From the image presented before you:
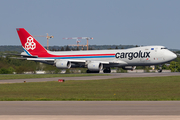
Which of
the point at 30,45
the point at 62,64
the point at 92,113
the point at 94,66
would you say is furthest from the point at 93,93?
the point at 30,45

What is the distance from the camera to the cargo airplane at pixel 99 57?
59.4 m

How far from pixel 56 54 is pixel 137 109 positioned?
169 ft

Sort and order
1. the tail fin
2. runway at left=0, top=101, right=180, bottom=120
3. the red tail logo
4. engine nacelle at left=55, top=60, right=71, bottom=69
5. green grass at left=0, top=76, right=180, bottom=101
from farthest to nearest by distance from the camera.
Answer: the red tail logo → the tail fin → engine nacelle at left=55, top=60, right=71, bottom=69 → green grass at left=0, top=76, right=180, bottom=101 → runway at left=0, top=101, right=180, bottom=120

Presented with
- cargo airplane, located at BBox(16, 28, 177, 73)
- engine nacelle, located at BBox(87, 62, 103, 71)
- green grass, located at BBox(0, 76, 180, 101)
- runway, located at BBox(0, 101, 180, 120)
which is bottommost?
green grass, located at BBox(0, 76, 180, 101)

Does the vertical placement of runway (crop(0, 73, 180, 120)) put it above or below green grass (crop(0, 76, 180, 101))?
above

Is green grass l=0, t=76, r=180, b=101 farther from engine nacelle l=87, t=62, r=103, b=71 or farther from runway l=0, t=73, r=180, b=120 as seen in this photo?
engine nacelle l=87, t=62, r=103, b=71

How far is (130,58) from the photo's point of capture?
60.5 metres

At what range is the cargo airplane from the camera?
59438mm

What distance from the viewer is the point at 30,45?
222 feet

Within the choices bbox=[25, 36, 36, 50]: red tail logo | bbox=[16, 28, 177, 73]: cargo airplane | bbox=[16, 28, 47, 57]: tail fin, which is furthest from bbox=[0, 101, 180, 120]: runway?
bbox=[25, 36, 36, 50]: red tail logo

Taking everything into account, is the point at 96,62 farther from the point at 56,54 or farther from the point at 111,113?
the point at 111,113

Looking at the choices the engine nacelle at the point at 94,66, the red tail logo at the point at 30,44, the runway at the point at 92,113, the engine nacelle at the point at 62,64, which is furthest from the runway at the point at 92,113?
the red tail logo at the point at 30,44

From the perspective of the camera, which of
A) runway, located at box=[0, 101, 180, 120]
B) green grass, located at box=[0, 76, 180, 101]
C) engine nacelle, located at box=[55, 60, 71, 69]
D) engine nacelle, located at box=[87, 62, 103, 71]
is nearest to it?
runway, located at box=[0, 101, 180, 120]

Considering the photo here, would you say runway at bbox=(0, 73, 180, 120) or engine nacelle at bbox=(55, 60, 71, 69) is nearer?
runway at bbox=(0, 73, 180, 120)
